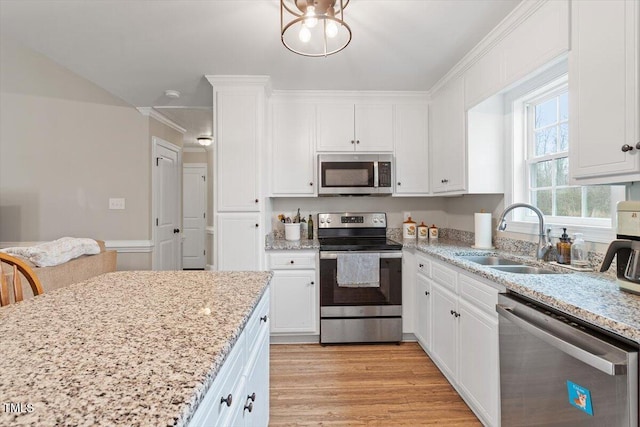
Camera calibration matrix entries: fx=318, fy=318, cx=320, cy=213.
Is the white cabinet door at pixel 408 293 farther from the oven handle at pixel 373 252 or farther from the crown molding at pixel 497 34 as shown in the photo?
the crown molding at pixel 497 34

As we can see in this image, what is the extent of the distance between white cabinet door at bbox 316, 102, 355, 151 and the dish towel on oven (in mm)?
1065

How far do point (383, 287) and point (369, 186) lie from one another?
950 mm

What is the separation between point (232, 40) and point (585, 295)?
235cm

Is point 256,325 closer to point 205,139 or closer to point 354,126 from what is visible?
point 354,126

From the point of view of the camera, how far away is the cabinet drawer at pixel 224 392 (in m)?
0.64

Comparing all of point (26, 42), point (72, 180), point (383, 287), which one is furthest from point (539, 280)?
point (72, 180)

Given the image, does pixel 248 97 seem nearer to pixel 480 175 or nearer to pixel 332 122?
pixel 332 122

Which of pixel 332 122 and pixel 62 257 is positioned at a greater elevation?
pixel 332 122

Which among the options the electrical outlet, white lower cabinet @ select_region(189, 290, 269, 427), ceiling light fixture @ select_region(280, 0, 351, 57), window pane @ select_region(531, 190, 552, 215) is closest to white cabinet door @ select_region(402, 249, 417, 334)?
window pane @ select_region(531, 190, 552, 215)

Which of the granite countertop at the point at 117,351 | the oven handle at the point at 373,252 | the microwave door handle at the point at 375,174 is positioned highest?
the microwave door handle at the point at 375,174

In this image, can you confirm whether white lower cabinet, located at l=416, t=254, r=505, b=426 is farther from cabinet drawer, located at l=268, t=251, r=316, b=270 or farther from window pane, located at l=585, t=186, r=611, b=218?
cabinet drawer, located at l=268, t=251, r=316, b=270

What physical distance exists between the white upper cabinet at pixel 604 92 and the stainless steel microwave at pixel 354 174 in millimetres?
1677

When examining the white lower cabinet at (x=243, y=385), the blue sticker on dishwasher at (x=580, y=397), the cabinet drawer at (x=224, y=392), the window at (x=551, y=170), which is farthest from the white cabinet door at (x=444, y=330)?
the cabinet drawer at (x=224, y=392)

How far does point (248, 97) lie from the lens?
271 centimetres
